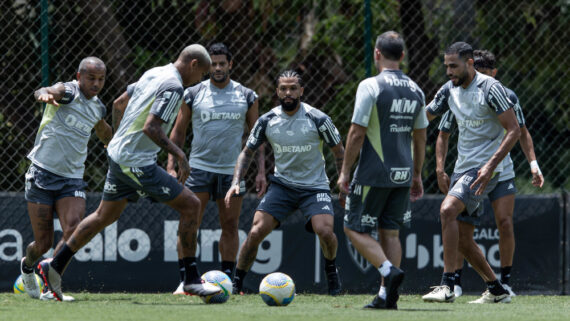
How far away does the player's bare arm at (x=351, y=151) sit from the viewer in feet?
23.1

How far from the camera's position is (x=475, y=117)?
834cm

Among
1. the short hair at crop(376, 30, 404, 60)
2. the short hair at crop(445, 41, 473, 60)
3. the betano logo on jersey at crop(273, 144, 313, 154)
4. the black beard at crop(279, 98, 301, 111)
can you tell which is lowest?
the betano logo on jersey at crop(273, 144, 313, 154)

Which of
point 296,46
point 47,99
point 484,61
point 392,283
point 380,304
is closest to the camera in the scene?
point 392,283

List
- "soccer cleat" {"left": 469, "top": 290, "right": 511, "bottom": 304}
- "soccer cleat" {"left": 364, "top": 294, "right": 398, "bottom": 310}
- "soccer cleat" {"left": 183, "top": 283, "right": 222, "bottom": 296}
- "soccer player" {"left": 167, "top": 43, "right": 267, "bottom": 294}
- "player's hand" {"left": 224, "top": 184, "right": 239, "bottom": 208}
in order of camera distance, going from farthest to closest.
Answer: "soccer player" {"left": 167, "top": 43, "right": 267, "bottom": 294}
"soccer cleat" {"left": 469, "top": 290, "right": 511, "bottom": 304}
"player's hand" {"left": 224, "top": 184, "right": 239, "bottom": 208}
"soccer cleat" {"left": 183, "top": 283, "right": 222, "bottom": 296}
"soccer cleat" {"left": 364, "top": 294, "right": 398, "bottom": 310}

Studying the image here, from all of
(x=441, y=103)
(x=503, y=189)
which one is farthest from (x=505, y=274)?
(x=441, y=103)

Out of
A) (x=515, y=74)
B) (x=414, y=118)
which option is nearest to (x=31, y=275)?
(x=414, y=118)

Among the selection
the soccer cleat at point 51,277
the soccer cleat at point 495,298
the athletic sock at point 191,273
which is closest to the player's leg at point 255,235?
the athletic sock at point 191,273

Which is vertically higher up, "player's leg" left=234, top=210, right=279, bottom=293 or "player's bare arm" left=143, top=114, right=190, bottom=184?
"player's bare arm" left=143, top=114, right=190, bottom=184

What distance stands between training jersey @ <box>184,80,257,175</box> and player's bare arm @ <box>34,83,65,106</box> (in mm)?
1529

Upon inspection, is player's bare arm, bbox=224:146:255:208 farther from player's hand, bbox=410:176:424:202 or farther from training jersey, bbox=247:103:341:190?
player's hand, bbox=410:176:424:202

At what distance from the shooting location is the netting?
10273 mm

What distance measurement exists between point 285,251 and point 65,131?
2928mm

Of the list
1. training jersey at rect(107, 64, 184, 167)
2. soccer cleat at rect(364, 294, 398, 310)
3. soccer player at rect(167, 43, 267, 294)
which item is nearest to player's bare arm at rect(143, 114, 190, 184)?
training jersey at rect(107, 64, 184, 167)

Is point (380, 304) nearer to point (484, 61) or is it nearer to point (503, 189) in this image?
point (503, 189)
